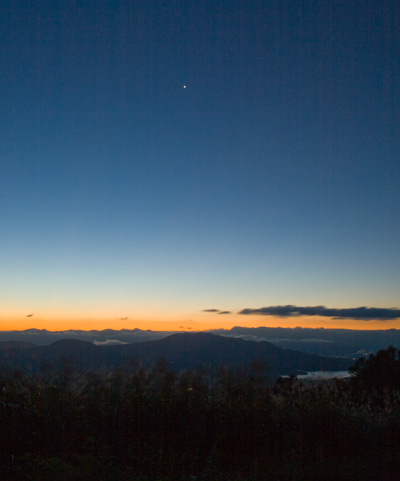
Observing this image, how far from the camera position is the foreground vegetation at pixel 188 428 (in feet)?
17.1

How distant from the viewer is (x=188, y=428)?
633cm

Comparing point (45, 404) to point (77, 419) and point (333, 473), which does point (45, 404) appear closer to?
point (77, 419)

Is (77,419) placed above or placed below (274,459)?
above

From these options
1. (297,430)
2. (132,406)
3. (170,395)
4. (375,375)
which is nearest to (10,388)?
(132,406)

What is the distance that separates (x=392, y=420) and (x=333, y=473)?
307 cm

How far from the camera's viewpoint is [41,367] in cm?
715

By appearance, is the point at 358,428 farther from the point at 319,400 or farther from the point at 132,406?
the point at 132,406

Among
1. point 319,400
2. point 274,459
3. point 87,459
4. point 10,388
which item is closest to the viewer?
point 87,459

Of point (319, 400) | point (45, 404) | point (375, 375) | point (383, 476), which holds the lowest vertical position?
point (375, 375)

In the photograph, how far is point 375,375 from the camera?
901 inches

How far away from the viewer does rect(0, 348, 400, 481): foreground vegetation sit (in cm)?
523

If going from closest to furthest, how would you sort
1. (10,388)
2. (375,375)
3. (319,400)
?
1. (10,388)
2. (319,400)
3. (375,375)

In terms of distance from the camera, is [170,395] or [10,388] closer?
[10,388]

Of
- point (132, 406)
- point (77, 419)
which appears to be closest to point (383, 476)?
point (132, 406)
